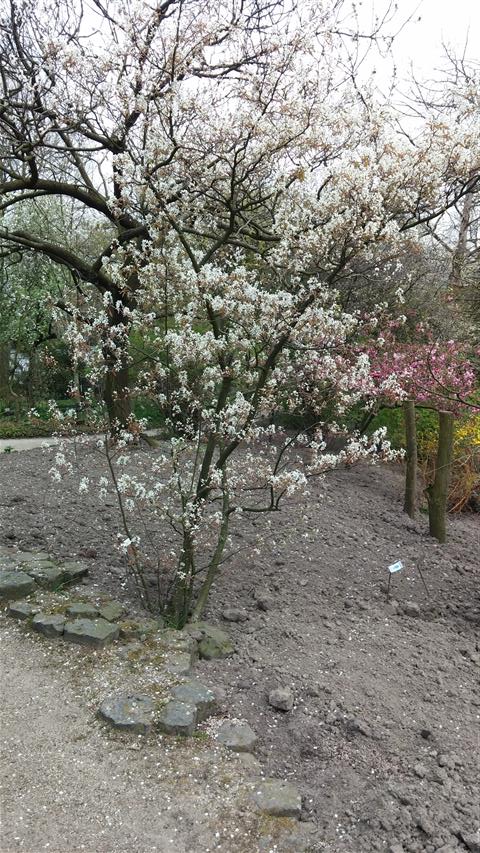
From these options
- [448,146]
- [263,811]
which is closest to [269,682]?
[263,811]

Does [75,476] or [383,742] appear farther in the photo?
[75,476]

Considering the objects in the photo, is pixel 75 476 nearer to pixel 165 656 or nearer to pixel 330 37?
pixel 165 656

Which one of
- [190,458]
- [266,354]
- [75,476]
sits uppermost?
[266,354]

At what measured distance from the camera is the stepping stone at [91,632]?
346cm

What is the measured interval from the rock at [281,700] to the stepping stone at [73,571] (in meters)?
1.69

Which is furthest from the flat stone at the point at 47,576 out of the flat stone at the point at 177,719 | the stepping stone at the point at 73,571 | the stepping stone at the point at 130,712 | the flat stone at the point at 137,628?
the flat stone at the point at 177,719

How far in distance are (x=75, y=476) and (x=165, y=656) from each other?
3.47 metres

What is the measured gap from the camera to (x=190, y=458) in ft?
17.8

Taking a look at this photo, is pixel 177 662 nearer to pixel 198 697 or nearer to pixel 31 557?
pixel 198 697

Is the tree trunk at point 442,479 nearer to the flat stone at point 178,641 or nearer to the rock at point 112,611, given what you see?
the flat stone at point 178,641

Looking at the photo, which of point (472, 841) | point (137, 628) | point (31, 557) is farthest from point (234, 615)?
point (472, 841)

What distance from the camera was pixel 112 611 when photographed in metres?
3.78

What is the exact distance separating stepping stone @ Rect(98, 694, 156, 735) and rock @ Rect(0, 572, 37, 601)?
1305mm

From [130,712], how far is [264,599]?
156 centimetres
